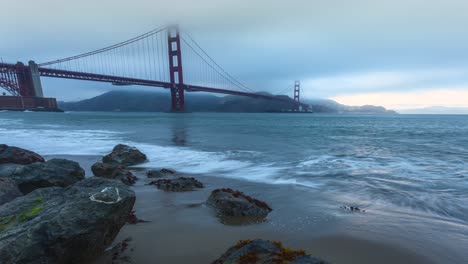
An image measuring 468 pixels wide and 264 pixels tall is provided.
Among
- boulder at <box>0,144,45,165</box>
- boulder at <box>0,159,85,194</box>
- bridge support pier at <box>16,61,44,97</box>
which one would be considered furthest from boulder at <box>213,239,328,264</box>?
bridge support pier at <box>16,61,44,97</box>

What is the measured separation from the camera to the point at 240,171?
7.71 meters

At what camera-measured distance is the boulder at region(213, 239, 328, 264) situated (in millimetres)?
2033

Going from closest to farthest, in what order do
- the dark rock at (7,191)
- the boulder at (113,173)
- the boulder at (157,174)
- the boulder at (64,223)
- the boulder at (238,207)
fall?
1. the boulder at (64,223)
2. the dark rock at (7,191)
3. the boulder at (238,207)
4. the boulder at (113,173)
5. the boulder at (157,174)

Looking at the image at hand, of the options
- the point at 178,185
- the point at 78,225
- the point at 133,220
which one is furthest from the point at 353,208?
the point at 78,225

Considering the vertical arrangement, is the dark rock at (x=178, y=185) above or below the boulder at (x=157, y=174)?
above

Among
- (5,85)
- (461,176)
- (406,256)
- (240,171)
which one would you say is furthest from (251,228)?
(5,85)

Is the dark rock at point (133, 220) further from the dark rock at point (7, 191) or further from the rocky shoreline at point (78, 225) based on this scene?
the dark rock at point (7, 191)

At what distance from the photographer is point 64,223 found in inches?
92.0

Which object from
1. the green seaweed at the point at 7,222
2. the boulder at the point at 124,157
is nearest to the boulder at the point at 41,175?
the green seaweed at the point at 7,222

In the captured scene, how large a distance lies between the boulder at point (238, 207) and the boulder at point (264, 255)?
1.53 meters

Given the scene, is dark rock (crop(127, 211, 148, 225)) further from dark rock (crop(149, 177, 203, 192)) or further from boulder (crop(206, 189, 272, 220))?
dark rock (crop(149, 177, 203, 192))

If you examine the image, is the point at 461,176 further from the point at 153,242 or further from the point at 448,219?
the point at 153,242

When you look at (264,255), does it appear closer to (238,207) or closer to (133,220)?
(238,207)

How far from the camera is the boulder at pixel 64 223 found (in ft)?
7.12
